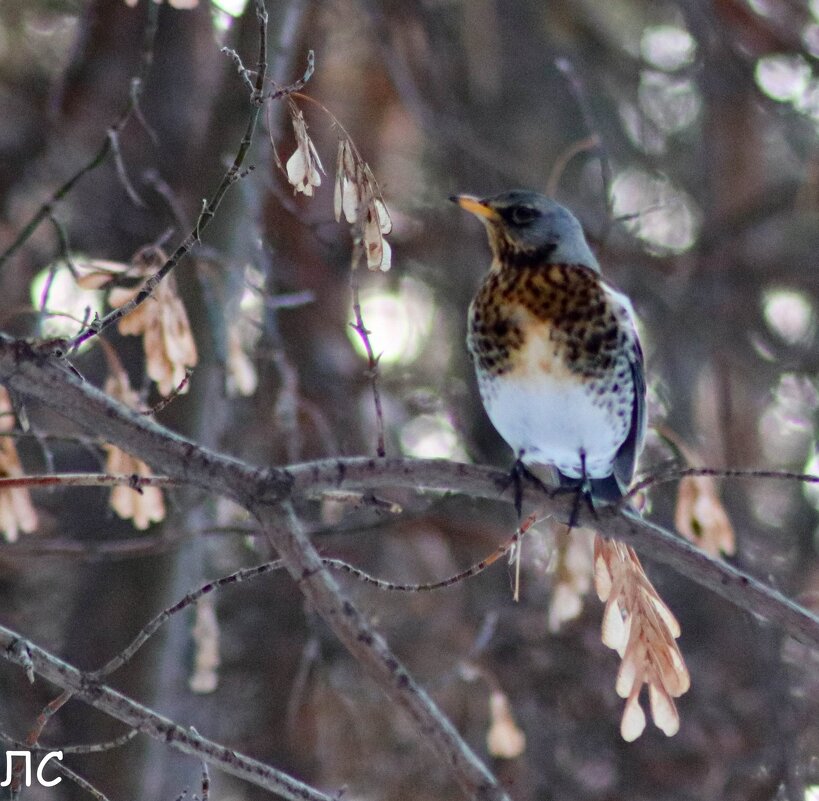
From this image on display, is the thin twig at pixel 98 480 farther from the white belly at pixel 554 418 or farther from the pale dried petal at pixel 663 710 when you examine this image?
the white belly at pixel 554 418

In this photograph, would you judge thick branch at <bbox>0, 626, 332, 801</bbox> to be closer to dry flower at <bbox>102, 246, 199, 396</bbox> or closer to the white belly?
dry flower at <bbox>102, 246, 199, 396</bbox>

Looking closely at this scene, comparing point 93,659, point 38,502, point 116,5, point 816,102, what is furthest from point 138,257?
point 816,102

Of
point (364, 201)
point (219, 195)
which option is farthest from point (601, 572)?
point (219, 195)

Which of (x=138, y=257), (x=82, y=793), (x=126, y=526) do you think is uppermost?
(x=138, y=257)

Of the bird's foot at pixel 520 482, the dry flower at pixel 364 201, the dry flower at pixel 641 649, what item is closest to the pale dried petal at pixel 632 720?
the dry flower at pixel 641 649

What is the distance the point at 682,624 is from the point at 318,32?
3229 mm

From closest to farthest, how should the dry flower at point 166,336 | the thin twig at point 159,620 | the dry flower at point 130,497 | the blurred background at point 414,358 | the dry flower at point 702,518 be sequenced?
the thin twig at point 159,620, the dry flower at point 166,336, the dry flower at point 130,497, the dry flower at point 702,518, the blurred background at point 414,358

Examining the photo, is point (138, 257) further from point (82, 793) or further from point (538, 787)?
point (538, 787)

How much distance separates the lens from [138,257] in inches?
123

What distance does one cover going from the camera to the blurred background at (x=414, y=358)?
4316mm

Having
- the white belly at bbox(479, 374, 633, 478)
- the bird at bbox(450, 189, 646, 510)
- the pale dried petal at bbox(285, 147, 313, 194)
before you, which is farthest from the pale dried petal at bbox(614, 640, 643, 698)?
the pale dried petal at bbox(285, 147, 313, 194)

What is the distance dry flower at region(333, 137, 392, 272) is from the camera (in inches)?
89.4

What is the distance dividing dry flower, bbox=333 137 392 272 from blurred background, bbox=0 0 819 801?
141 cm

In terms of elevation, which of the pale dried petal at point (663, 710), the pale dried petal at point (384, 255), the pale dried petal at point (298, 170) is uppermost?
the pale dried petal at point (298, 170)
